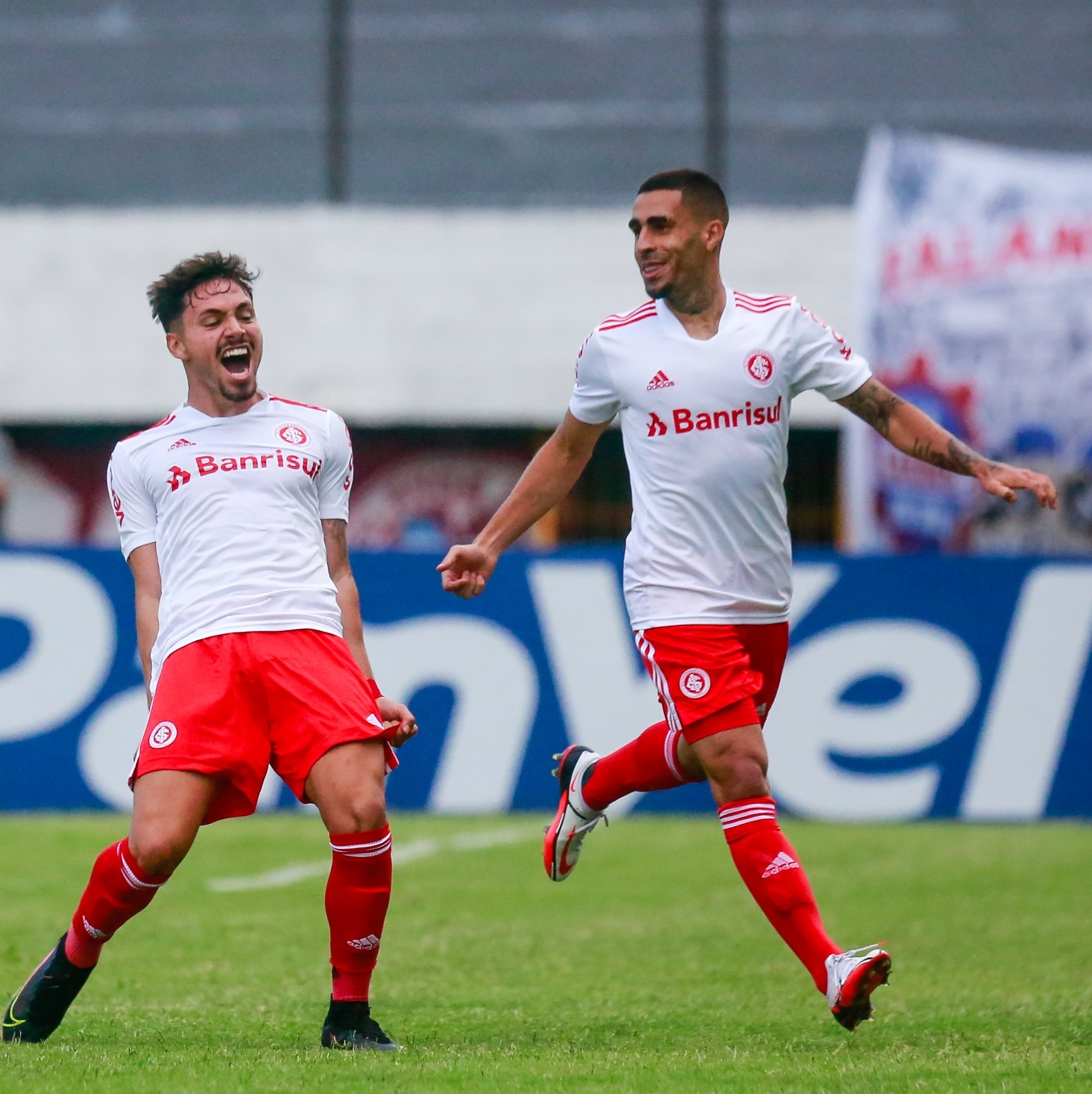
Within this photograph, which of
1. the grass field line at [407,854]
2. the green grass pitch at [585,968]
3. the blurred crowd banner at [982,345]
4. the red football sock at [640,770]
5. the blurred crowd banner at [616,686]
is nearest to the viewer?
the green grass pitch at [585,968]

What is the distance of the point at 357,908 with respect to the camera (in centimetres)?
548

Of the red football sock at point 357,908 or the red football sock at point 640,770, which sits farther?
the red football sock at point 640,770

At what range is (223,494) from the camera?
5.61m

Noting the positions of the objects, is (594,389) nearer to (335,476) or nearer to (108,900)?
(335,476)

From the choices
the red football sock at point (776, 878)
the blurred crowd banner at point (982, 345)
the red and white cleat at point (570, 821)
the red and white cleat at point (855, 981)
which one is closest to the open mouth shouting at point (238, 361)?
the red football sock at point (776, 878)

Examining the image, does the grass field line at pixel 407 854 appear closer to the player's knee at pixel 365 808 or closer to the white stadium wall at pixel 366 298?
the player's knee at pixel 365 808

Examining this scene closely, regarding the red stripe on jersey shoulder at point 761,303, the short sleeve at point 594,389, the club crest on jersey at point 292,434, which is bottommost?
the club crest on jersey at point 292,434

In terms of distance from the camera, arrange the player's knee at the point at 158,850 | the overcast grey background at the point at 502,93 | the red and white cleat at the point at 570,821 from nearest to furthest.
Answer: the player's knee at the point at 158,850 < the red and white cleat at the point at 570,821 < the overcast grey background at the point at 502,93

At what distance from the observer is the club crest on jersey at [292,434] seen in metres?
5.72

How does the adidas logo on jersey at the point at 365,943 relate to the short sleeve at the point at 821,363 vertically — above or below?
below

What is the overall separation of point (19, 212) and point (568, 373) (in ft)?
18.9

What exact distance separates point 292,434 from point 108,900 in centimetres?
139

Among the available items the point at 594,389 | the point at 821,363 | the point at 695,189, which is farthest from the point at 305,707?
the point at 695,189

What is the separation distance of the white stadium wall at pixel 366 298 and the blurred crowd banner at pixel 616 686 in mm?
7225
